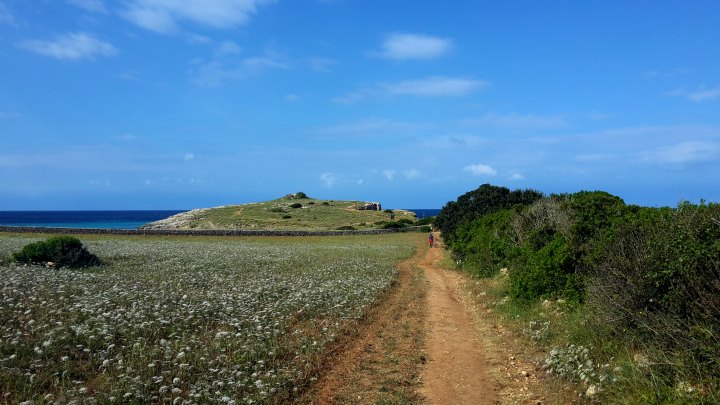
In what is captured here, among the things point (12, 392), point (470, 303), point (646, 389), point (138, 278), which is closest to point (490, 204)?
point (470, 303)

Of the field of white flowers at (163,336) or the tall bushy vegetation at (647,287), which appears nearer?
the tall bushy vegetation at (647,287)

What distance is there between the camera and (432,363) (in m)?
10.9

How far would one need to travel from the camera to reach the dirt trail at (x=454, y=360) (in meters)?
8.87

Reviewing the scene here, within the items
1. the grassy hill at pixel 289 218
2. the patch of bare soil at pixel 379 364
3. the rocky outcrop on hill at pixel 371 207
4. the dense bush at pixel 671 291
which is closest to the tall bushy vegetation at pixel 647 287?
the dense bush at pixel 671 291

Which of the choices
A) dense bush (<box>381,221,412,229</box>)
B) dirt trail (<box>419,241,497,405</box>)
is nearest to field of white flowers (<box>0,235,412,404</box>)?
dirt trail (<box>419,241,497,405</box>)

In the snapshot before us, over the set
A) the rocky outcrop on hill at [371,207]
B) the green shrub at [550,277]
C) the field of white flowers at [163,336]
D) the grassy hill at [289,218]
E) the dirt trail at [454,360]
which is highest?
the rocky outcrop on hill at [371,207]

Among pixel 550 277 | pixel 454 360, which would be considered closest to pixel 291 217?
pixel 550 277

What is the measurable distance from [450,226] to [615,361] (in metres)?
35.9

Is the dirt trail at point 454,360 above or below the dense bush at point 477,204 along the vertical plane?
below

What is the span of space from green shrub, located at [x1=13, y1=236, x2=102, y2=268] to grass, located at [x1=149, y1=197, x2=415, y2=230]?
191 feet

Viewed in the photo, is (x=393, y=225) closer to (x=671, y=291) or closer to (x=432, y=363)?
(x=432, y=363)

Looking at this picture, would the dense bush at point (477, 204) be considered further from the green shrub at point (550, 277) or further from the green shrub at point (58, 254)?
the green shrub at point (58, 254)

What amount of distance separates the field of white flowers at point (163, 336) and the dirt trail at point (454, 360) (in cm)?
240

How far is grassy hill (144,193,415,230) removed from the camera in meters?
90.6
